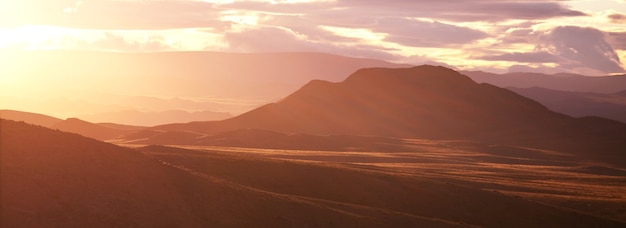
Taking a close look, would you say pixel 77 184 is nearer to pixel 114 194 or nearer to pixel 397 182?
pixel 114 194

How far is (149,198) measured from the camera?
4512 centimetres

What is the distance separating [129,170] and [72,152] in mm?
3573

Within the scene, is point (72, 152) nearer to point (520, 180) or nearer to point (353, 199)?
point (353, 199)

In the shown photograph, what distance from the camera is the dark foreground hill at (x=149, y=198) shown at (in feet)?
133

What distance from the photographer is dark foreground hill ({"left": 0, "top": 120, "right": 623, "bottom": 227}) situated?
133 ft

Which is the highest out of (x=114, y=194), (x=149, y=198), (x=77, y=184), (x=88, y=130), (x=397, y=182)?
(x=88, y=130)

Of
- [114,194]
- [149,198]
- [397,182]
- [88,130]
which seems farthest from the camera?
[88,130]

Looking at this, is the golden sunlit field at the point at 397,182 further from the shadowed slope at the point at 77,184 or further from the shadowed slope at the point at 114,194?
the shadowed slope at the point at 77,184

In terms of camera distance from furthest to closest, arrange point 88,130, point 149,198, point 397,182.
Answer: point 88,130 → point 397,182 → point 149,198

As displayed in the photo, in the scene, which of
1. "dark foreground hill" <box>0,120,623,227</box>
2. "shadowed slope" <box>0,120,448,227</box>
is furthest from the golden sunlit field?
"shadowed slope" <box>0,120,448,227</box>

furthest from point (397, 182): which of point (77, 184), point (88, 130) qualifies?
point (88, 130)

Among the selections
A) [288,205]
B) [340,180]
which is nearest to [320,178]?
[340,180]

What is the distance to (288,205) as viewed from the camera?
170 ft

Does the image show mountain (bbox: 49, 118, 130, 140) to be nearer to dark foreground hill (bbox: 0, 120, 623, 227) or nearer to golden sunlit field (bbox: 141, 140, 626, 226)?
golden sunlit field (bbox: 141, 140, 626, 226)
